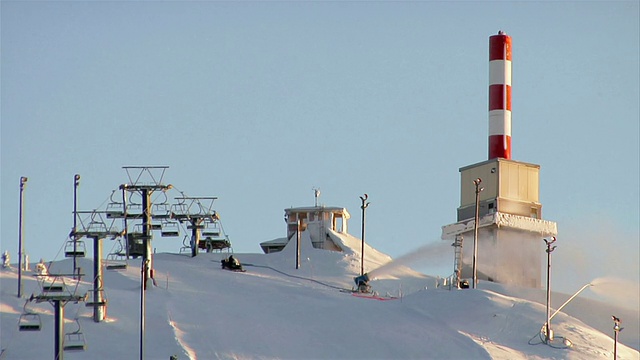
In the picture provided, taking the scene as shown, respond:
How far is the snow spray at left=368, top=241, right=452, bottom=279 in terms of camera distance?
363 feet

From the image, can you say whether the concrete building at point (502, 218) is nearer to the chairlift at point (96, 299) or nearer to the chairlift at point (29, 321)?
the chairlift at point (96, 299)

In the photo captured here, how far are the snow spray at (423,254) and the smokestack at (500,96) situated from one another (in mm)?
7559

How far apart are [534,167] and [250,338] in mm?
39455

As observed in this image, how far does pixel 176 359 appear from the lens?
77.3 m

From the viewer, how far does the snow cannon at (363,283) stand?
10006 centimetres

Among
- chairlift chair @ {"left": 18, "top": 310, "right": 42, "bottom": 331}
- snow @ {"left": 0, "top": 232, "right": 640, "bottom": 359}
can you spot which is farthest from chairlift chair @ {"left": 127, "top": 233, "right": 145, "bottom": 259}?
chairlift chair @ {"left": 18, "top": 310, "right": 42, "bottom": 331}

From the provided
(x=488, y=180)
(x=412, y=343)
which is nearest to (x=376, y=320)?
(x=412, y=343)

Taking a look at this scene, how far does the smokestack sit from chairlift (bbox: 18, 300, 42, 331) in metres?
45.4

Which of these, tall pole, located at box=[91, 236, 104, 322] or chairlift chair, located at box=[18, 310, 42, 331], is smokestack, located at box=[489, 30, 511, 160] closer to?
tall pole, located at box=[91, 236, 104, 322]

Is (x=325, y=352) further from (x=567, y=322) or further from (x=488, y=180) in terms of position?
(x=488, y=180)

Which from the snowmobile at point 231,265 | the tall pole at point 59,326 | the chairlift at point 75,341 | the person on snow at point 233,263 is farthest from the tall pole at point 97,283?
the person on snow at point 233,263

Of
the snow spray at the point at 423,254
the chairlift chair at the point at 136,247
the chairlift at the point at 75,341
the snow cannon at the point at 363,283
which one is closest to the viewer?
the chairlift at the point at 75,341

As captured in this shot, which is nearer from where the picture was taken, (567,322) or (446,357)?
(446,357)

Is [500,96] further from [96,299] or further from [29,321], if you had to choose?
[29,321]
